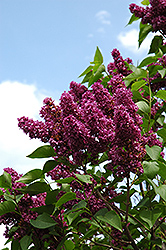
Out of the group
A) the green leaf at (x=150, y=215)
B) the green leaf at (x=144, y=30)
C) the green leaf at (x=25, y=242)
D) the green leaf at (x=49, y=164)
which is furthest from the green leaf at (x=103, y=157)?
the green leaf at (x=144, y=30)

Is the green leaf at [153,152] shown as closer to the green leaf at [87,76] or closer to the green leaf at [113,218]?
the green leaf at [113,218]

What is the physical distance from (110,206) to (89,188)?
157 mm

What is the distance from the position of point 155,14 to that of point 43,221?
1.53 metres

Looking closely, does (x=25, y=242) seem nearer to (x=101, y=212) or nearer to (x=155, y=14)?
(x=101, y=212)

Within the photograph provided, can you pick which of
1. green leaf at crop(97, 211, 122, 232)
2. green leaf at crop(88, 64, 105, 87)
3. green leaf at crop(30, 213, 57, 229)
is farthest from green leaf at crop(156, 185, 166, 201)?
green leaf at crop(88, 64, 105, 87)

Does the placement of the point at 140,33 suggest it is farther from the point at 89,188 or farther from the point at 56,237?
the point at 56,237

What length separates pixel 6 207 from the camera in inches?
71.4

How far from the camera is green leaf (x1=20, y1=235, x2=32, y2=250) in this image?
1813 millimetres

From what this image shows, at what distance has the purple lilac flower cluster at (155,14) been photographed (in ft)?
7.39

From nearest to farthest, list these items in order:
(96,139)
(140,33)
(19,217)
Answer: (96,139), (19,217), (140,33)

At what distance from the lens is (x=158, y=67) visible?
2.26 m

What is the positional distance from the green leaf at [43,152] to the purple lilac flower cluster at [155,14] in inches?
46.0

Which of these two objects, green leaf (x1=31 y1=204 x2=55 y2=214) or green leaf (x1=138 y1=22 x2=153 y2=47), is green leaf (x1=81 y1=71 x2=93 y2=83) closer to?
green leaf (x1=138 y1=22 x2=153 y2=47)

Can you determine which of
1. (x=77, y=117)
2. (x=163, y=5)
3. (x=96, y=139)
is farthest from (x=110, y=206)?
(x=163, y=5)
